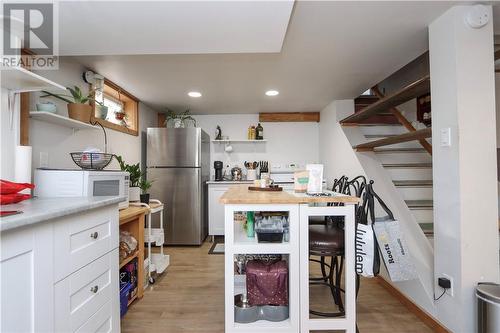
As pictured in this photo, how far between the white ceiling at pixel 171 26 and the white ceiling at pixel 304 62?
5cm

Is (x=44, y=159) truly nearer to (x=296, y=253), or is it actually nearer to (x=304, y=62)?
(x=296, y=253)

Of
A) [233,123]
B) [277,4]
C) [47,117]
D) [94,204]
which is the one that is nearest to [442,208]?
[277,4]

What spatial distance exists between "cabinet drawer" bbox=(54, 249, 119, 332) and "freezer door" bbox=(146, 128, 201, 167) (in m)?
2.30

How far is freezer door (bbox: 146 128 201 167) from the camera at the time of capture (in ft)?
12.2

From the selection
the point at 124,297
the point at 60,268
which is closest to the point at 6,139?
the point at 60,268

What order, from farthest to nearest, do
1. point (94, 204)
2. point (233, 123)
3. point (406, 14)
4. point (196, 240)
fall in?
1. point (233, 123)
2. point (196, 240)
3. point (406, 14)
4. point (94, 204)

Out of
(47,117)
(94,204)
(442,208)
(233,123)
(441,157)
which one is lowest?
(442,208)

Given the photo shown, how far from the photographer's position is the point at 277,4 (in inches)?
52.9

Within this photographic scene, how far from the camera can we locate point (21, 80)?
1.44m

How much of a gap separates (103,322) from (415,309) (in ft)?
7.22

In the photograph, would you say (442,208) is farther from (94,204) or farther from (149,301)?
(149,301)

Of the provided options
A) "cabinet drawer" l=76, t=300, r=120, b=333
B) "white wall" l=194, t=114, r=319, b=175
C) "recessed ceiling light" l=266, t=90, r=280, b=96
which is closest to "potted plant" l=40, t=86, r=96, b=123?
"cabinet drawer" l=76, t=300, r=120, b=333

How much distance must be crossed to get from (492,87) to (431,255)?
1250 mm

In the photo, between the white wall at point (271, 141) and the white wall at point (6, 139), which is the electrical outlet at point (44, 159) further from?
the white wall at point (271, 141)
